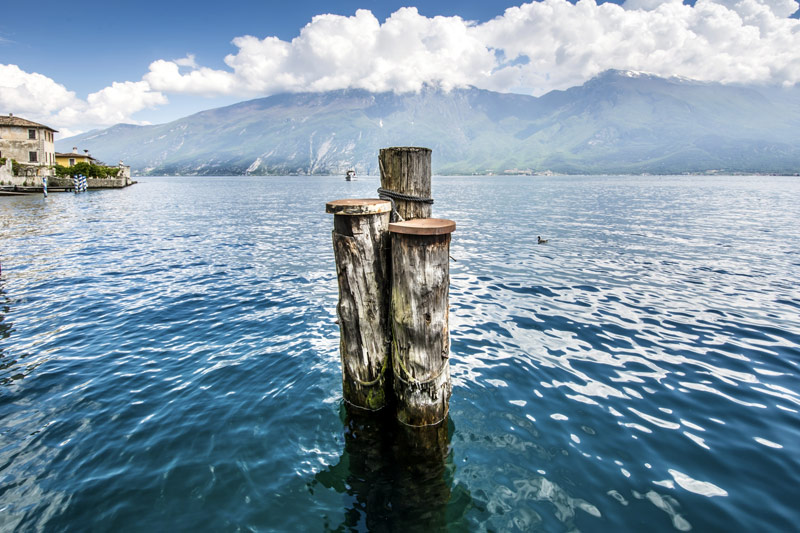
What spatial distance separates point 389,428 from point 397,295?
2.59 metres

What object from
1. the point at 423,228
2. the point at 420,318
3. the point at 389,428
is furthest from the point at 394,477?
the point at 423,228

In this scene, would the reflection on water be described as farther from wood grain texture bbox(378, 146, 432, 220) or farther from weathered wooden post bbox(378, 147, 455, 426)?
wood grain texture bbox(378, 146, 432, 220)

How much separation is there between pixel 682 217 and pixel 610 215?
7.39m

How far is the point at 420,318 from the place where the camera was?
5.98 metres

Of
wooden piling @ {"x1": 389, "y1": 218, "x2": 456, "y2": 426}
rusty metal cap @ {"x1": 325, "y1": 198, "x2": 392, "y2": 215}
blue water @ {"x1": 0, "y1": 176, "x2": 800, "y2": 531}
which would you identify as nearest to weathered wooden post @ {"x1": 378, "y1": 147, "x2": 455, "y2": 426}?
wooden piling @ {"x1": 389, "y1": 218, "x2": 456, "y2": 426}

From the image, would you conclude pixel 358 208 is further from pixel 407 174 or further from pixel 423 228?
pixel 407 174

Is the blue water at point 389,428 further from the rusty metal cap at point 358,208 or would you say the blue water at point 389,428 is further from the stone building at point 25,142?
the stone building at point 25,142

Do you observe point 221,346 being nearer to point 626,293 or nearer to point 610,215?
point 626,293

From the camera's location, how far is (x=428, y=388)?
627 centimetres

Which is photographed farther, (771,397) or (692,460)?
(771,397)

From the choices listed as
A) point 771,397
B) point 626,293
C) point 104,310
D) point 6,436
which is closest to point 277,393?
point 6,436

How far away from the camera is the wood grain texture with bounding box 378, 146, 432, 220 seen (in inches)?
267

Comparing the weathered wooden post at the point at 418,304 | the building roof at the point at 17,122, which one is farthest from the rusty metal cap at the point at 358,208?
the building roof at the point at 17,122

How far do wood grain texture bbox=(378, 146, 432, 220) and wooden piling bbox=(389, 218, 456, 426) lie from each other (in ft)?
2.51
